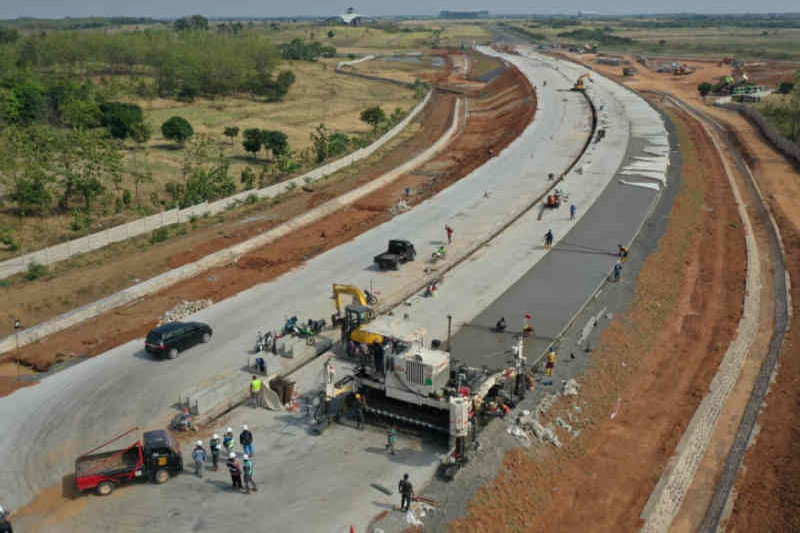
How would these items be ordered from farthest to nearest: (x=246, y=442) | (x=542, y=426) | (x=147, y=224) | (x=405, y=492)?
(x=147, y=224) < (x=542, y=426) < (x=246, y=442) < (x=405, y=492)

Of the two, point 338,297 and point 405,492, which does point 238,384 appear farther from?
point 405,492

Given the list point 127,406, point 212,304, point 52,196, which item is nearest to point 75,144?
point 52,196

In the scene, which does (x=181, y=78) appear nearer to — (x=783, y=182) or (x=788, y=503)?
(x=783, y=182)

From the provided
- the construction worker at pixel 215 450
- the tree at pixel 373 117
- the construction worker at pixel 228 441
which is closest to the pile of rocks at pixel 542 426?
the construction worker at pixel 228 441

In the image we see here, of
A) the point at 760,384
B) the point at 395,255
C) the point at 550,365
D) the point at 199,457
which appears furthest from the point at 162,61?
the point at 760,384

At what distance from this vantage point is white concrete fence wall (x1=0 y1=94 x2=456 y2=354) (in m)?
31.7

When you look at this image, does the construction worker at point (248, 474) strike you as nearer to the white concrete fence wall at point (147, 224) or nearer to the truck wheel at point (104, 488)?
the truck wheel at point (104, 488)

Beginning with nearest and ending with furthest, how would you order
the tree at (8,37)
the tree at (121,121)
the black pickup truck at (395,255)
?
the black pickup truck at (395,255)
the tree at (121,121)
the tree at (8,37)

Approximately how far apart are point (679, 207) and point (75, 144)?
152ft

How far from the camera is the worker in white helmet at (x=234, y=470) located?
20.3 m

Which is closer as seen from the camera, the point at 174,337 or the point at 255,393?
the point at 255,393

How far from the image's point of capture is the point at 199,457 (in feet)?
69.2

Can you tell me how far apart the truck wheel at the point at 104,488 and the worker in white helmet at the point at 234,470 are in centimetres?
349

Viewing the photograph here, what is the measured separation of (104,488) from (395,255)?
2194cm
